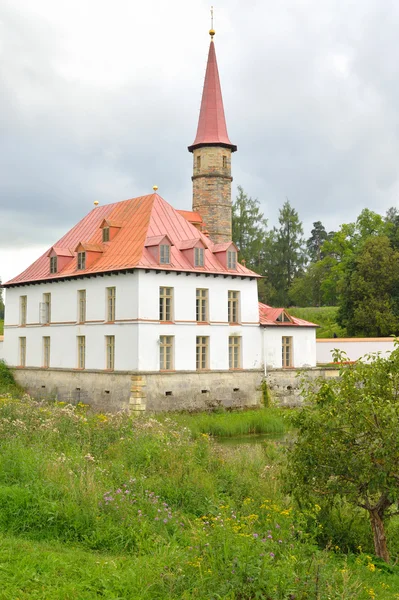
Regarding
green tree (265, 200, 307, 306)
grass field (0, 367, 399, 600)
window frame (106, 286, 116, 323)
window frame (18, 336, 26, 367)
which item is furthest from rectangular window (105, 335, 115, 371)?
green tree (265, 200, 307, 306)

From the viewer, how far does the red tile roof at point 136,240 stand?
95.3 feet

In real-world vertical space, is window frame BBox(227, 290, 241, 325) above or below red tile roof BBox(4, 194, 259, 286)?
below

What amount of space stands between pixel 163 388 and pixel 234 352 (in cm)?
451

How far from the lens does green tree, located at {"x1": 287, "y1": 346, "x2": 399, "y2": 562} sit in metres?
9.38

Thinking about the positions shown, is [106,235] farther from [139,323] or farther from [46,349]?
[46,349]

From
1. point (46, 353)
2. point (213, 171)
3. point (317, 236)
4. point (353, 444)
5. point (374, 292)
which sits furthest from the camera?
point (317, 236)

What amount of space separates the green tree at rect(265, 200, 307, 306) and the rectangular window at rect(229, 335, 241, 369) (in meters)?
38.7

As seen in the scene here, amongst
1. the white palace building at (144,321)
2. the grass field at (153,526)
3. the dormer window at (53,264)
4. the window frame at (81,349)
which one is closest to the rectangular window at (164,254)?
the white palace building at (144,321)

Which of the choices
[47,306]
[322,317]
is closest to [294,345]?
[47,306]

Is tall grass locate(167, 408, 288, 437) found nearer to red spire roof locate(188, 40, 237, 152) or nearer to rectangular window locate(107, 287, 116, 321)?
rectangular window locate(107, 287, 116, 321)

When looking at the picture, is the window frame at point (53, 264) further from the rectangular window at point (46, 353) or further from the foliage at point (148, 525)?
the foliage at point (148, 525)

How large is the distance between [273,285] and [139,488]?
6104 centimetres

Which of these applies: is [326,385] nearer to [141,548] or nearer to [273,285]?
[141,548]

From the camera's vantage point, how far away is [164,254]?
2883cm
